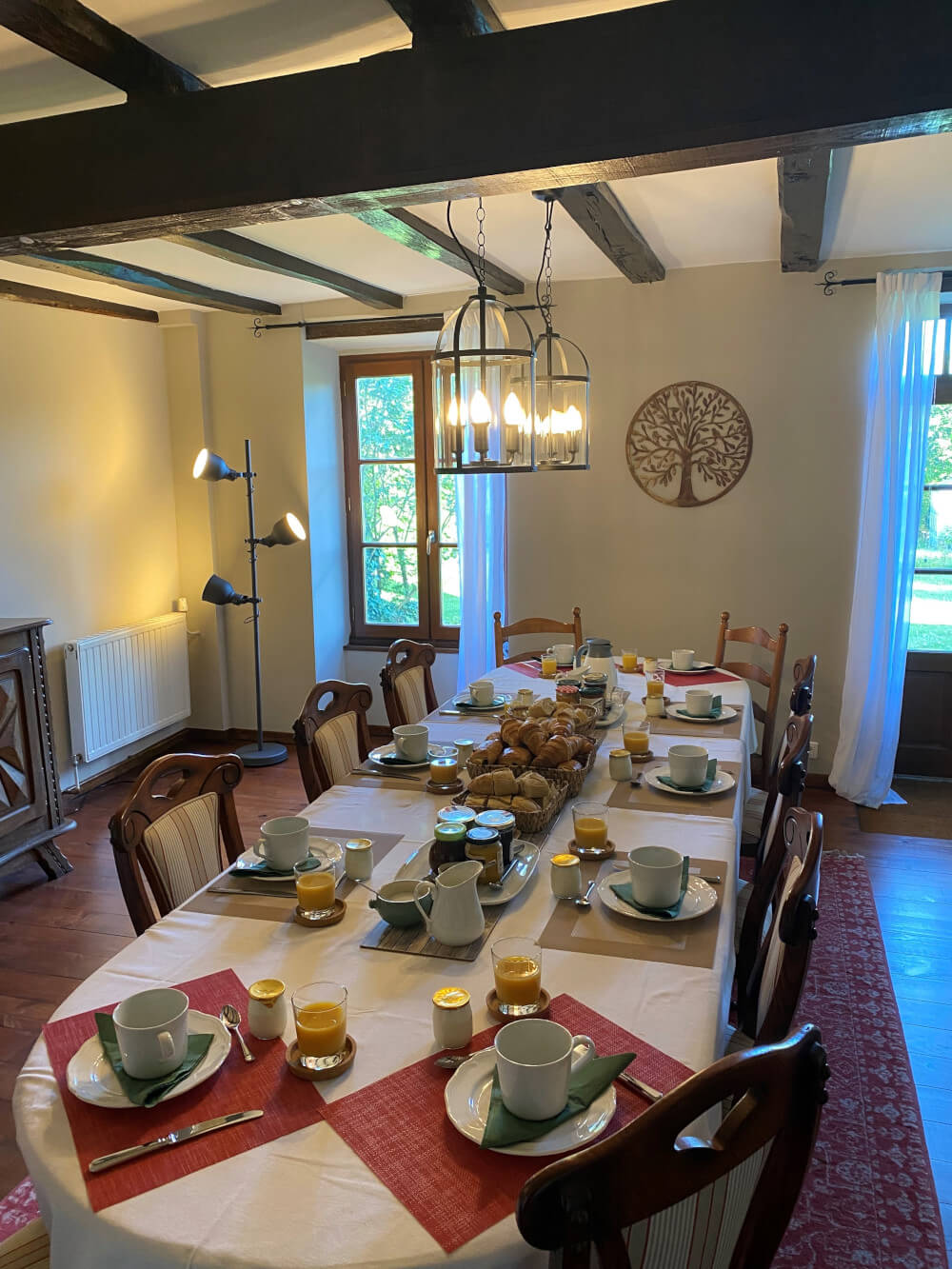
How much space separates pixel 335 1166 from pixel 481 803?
101cm

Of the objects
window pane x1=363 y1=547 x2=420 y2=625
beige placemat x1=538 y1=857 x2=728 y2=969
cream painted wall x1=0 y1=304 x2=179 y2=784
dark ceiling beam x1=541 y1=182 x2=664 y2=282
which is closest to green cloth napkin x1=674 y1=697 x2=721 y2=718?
beige placemat x1=538 y1=857 x2=728 y2=969

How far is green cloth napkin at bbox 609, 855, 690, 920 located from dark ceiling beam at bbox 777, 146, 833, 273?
143cm

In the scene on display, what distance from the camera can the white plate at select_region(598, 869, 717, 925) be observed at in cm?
160

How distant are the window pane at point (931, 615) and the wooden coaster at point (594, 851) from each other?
309 cm

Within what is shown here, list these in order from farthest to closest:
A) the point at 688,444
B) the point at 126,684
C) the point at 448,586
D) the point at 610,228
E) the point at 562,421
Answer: the point at 448,586 → the point at 126,684 → the point at 688,444 → the point at 610,228 → the point at 562,421

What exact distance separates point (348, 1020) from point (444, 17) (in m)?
1.92

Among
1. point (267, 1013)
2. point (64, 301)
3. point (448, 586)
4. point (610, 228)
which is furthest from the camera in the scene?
point (448, 586)

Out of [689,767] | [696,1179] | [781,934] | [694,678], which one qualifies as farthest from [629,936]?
[694,678]

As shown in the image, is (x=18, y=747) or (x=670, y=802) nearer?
(x=670, y=802)

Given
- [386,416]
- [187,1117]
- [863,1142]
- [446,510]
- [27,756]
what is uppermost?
[386,416]

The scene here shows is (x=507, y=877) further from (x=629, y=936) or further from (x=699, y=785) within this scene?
(x=699, y=785)

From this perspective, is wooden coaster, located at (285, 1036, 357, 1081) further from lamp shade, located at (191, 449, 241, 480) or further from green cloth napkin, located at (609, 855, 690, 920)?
lamp shade, located at (191, 449, 241, 480)

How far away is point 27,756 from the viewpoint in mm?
3441

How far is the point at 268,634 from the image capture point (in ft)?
17.0
